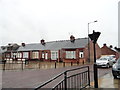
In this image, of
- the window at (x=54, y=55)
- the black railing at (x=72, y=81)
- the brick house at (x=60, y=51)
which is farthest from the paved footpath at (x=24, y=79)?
the window at (x=54, y=55)

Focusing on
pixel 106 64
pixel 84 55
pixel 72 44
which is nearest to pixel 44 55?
pixel 72 44

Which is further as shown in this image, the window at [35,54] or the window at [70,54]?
the window at [35,54]

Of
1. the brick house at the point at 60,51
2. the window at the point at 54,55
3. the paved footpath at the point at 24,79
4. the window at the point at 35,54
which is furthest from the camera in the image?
the window at the point at 35,54

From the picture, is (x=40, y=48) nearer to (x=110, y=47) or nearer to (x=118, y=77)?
(x=110, y=47)

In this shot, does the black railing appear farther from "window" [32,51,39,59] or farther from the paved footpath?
"window" [32,51,39,59]

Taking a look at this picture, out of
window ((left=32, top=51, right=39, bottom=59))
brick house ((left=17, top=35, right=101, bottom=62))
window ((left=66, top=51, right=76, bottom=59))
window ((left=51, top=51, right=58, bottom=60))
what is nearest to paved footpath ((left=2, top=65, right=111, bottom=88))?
brick house ((left=17, top=35, right=101, bottom=62))

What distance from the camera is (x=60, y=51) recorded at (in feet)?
152

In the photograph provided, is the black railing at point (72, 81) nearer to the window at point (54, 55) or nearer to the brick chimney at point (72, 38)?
the brick chimney at point (72, 38)

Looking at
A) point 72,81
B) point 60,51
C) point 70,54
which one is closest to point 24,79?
point 72,81

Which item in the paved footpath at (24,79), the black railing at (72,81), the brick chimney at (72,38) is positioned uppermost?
the brick chimney at (72,38)

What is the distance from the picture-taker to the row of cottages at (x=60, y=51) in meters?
42.5

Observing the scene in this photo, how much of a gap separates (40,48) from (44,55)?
2786 millimetres

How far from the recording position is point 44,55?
166 feet

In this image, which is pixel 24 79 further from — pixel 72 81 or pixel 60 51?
pixel 60 51
